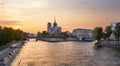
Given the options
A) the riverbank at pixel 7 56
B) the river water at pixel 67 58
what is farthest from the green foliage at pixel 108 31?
the riverbank at pixel 7 56

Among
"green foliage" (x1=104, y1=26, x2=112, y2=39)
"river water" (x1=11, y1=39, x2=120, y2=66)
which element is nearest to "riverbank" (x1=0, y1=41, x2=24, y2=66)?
"river water" (x1=11, y1=39, x2=120, y2=66)

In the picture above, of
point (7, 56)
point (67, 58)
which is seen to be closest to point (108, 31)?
point (67, 58)

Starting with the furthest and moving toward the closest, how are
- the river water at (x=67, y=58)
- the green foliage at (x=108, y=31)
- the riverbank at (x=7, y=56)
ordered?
1. the green foliage at (x=108, y=31)
2. the river water at (x=67, y=58)
3. the riverbank at (x=7, y=56)

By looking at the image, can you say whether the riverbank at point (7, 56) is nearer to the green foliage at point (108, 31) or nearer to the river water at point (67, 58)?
the river water at point (67, 58)

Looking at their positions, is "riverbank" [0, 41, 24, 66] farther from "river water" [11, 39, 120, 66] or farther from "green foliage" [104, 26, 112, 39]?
"green foliage" [104, 26, 112, 39]

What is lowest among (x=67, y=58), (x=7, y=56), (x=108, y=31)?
(x=67, y=58)

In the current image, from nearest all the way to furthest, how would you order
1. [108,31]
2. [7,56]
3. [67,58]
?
[7,56] < [67,58] < [108,31]

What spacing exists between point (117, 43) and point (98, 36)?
3338 centimetres

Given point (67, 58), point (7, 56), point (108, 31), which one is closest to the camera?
point (7, 56)

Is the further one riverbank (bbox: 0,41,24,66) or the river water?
the river water

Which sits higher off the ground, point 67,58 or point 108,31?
point 108,31

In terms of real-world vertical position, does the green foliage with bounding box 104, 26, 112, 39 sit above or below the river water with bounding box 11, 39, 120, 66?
above

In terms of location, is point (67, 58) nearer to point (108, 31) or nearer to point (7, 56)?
point (7, 56)

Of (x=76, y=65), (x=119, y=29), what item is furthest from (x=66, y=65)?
(x=119, y=29)
